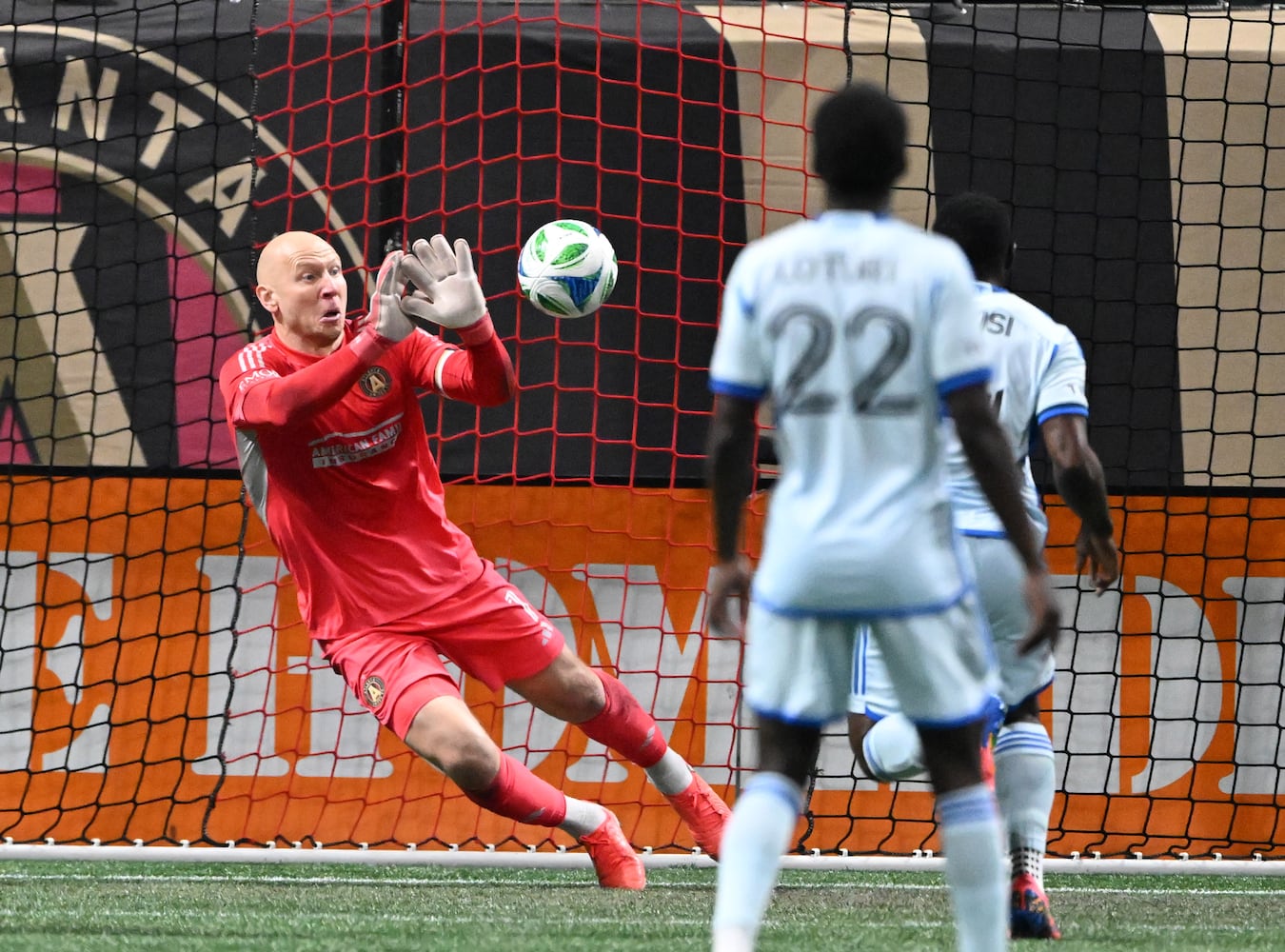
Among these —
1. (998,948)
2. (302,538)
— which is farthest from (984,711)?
(302,538)

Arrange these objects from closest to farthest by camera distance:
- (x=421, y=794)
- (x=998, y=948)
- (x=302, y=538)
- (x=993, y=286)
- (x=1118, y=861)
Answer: (x=998, y=948)
(x=993, y=286)
(x=302, y=538)
(x=1118, y=861)
(x=421, y=794)

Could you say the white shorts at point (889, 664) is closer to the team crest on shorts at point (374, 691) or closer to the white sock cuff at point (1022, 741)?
the white sock cuff at point (1022, 741)

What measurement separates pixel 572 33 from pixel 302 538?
2803mm

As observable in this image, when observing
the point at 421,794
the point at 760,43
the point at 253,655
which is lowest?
the point at 421,794

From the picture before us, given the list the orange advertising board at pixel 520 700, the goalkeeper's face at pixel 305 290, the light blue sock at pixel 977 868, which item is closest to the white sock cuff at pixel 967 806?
the light blue sock at pixel 977 868

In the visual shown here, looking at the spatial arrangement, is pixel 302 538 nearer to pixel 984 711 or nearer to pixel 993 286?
pixel 993 286

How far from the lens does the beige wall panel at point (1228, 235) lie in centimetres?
664

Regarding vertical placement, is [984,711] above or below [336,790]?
above

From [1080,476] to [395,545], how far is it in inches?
74.8

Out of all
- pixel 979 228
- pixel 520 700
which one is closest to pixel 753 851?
pixel 979 228

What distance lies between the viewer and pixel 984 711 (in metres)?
2.80

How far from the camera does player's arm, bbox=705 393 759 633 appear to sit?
9.05 ft

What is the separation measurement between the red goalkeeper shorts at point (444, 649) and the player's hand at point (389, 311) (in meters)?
0.85

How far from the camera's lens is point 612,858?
16.4ft
